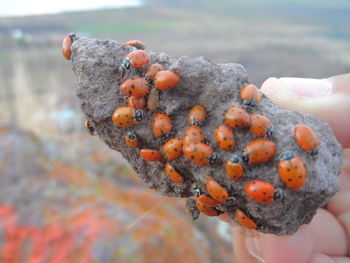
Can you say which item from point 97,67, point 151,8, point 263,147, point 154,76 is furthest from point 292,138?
point 151,8

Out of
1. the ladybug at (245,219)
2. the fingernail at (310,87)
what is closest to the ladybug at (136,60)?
the ladybug at (245,219)

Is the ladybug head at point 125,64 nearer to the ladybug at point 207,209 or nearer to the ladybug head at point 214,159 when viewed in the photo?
the ladybug head at point 214,159

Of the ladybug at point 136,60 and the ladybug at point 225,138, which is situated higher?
the ladybug at point 136,60

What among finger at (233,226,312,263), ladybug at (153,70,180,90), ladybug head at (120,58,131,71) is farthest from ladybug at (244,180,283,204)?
finger at (233,226,312,263)

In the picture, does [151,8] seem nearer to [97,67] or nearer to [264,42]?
[264,42]

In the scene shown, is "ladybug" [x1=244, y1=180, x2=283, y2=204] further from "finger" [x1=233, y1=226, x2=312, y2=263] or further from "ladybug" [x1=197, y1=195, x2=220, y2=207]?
"finger" [x1=233, y1=226, x2=312, y2=263]
